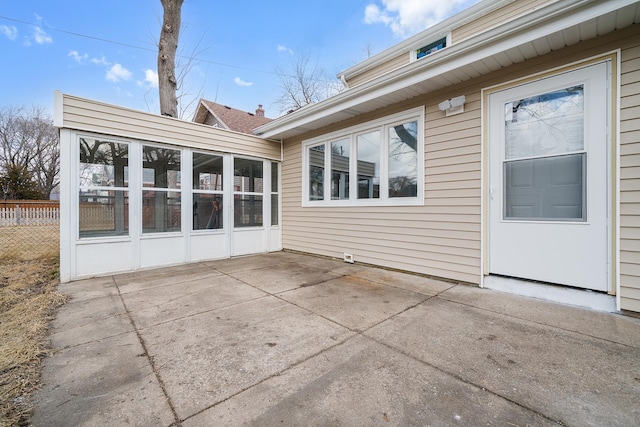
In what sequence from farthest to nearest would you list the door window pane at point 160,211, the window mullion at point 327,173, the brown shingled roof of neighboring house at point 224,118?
the brown shingled roof of neighboring house at point 224,118 → the window mullion at point 327,173 → the door window pane at point 160,211

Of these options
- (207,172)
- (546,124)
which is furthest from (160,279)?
(546,124)

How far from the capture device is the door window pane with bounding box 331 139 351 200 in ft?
17.2

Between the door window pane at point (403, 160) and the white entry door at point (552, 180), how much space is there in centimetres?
105

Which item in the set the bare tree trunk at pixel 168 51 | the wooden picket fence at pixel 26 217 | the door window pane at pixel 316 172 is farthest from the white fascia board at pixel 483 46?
the wooden picket fence at pixel 26 217

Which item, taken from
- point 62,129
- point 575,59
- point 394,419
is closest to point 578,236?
point 575,59

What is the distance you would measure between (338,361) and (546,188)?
3014mm

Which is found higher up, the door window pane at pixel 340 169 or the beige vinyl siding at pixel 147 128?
the beige vinyl siding at pixel 147 128

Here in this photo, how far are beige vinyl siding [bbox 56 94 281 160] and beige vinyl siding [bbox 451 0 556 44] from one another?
191 inches

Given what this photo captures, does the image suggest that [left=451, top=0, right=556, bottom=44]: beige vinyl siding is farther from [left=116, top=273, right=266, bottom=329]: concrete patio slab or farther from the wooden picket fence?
the wooden picket fence

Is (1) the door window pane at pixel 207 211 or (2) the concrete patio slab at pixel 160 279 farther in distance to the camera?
(1) the door window pane at pixel 207 211

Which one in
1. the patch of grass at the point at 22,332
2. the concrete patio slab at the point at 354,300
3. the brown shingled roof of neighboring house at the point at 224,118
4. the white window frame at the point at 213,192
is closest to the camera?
the patch of grass at the point at 22,332

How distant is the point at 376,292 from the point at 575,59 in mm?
3355

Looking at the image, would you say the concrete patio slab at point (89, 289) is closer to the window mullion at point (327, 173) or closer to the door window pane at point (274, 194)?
the door window pane at point (274, 194)

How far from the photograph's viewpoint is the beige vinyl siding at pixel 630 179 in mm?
2496
